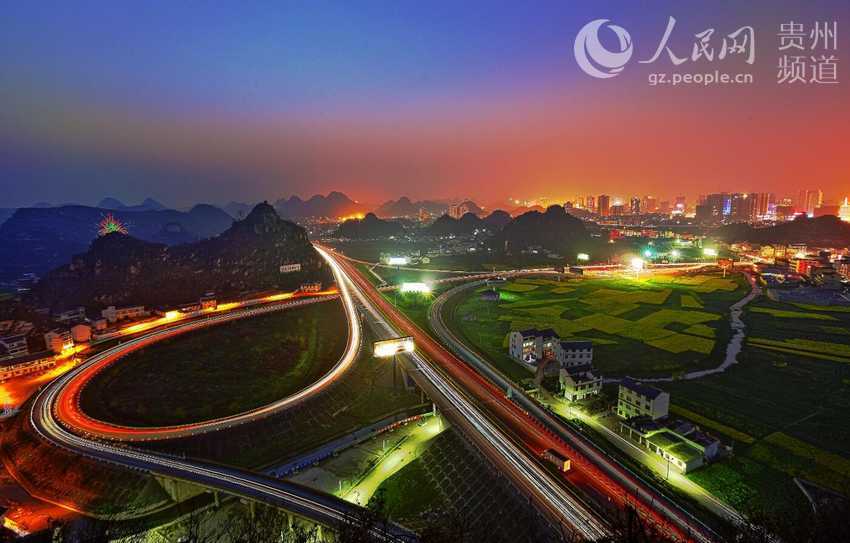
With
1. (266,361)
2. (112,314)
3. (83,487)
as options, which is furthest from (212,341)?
(83,487)

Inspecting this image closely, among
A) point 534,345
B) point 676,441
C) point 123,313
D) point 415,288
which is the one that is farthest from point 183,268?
point 676,441

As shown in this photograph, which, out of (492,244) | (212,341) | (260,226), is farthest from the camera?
(492,244)

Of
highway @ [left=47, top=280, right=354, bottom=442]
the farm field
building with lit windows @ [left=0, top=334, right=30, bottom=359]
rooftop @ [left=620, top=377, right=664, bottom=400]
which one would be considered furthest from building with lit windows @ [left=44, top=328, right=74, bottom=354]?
the farm field

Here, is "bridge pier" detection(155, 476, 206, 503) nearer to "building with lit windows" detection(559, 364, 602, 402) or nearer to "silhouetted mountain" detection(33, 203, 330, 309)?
"building with lit windows" detection(559, 364, 602, 402)

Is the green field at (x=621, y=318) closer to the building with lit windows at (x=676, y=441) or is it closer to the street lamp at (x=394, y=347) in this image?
the street lamp at (x=394, y=347)

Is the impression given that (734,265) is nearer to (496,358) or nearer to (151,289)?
(496,358)

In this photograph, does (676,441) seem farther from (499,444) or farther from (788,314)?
(788,314)

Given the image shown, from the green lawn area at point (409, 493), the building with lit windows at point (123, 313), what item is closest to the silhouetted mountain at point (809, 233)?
→ the green lawn area at point (409, 493)
